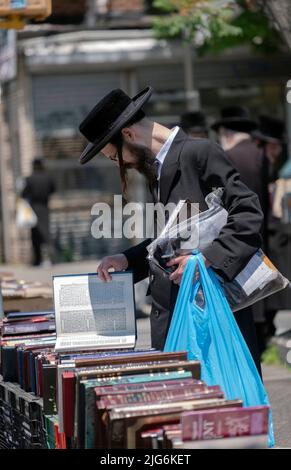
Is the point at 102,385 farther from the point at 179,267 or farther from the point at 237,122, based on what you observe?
the point at 237,122

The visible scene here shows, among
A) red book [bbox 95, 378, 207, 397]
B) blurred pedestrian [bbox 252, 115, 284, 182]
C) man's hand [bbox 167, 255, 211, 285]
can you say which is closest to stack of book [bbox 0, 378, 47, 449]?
man's hand [bbox 167, 255, 211, 285]

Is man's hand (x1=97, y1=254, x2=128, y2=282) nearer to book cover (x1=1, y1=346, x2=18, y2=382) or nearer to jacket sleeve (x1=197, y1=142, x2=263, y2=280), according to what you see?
jacket sleeve (x1=197, y1=142, x2=263, y2=280)

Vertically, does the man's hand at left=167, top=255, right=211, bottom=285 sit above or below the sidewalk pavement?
above

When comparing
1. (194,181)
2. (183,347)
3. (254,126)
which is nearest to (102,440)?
(183,347)

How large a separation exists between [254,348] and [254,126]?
3.98 meters

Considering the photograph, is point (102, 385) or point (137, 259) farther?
point (137, 259)

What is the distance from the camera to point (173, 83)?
18750 millimetres

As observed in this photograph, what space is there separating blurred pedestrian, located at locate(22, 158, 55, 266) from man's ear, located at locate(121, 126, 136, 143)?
12858mm

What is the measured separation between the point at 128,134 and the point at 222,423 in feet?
5.20

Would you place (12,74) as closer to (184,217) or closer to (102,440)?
(184,217)

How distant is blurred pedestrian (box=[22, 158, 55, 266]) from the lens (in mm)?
17297

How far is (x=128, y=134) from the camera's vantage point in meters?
4.49

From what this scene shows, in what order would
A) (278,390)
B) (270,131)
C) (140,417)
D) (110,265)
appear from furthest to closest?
(270,131), (278,390), (110,265), (140,417)

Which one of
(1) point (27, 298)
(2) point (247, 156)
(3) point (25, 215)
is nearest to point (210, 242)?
(1) point (27, 298)
